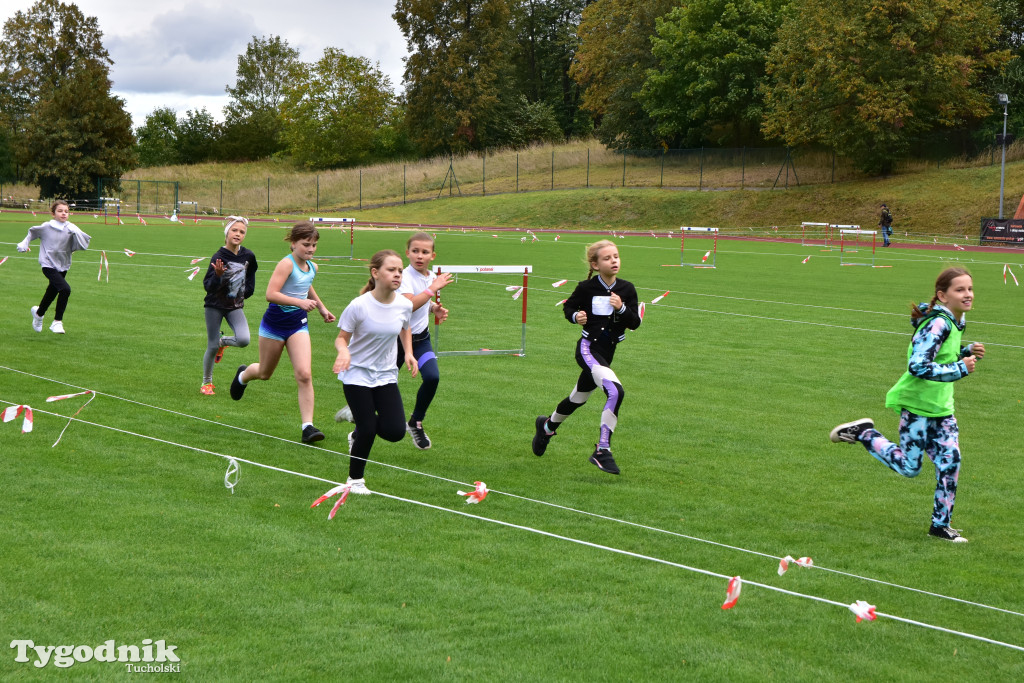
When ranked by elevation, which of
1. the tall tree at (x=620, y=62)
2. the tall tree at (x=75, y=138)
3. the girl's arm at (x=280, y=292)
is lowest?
the girl's arm at (x=280, y=292)

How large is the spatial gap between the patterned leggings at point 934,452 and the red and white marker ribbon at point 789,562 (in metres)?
1.12

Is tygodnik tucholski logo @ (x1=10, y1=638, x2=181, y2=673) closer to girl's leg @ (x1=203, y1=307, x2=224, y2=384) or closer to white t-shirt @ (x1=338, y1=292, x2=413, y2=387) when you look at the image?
white t-shirt @ (x1=338, y1=292, x2=413, y2=387)

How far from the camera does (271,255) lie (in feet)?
107

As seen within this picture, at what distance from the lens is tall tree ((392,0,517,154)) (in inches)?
3364

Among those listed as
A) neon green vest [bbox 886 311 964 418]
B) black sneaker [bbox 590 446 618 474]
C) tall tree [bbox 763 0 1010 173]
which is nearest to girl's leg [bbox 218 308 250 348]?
black sneaker [bbox 590 446 618 474]

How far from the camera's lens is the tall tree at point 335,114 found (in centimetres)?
9244

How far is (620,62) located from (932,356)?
249 feet

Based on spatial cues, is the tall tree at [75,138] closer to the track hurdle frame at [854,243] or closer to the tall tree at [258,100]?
the tall tree at [258,100]

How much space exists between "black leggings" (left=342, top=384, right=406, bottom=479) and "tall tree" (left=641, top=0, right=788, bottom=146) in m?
61.3

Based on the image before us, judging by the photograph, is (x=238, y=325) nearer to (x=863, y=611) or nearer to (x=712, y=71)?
(x=863, y=611)

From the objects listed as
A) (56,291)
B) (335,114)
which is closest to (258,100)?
(335,114)

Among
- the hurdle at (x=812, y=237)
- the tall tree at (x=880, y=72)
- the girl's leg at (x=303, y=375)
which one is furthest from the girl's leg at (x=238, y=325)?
the tall tree at (x=880, y=72)

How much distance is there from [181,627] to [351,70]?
9400cm

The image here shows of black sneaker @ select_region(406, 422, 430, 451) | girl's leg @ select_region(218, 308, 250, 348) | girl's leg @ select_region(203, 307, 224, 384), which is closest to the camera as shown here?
black sneaker @ select_region(406, 422, 430, 451)
